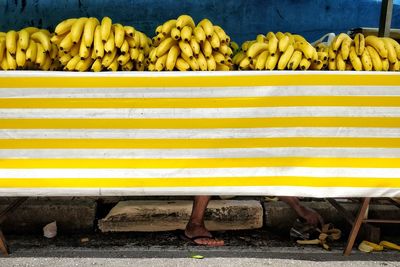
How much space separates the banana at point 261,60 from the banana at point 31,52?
1489 millimetres

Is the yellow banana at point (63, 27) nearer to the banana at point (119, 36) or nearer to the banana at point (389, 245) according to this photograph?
the banana at point (119, 36)

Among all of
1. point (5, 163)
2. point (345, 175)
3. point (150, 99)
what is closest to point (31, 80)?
point (5, 163)

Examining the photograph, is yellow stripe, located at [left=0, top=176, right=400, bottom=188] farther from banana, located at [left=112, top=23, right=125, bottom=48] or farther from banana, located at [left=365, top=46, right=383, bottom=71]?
banana, located at [left=112, top=23, right=125, bottom=48]

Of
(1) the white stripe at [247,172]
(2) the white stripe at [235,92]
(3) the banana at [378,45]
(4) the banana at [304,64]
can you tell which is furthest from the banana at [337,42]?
(1) the white stripe at [247,172]

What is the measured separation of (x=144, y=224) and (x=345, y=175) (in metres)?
1.66

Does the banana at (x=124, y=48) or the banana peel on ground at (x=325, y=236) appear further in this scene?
the banana peel on ground at (x=325, y=236)

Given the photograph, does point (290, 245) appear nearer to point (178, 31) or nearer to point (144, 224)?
point (144, 224)

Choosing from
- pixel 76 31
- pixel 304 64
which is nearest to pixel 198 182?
pixel 304 64

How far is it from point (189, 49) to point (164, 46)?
0.61 ft

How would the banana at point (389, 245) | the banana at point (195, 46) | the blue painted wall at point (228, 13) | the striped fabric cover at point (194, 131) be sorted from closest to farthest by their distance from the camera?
the striped fabric cover at point (194, 131) → the banana at point (195, 46) → the banana at point (389, 245) → the blue painted wall at point (228, 13)

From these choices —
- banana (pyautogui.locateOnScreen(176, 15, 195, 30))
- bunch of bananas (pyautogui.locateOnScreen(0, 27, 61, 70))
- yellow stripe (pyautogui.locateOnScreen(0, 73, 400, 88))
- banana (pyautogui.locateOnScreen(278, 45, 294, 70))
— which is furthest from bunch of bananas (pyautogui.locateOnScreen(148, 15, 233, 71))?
bunch of bananas (pyautogui.locateOnScreen(0, 27, 61, 70))

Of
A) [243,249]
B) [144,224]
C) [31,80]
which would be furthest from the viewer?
[144,224]

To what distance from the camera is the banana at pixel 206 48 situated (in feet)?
9.05

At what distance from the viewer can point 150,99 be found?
8.61 ft
